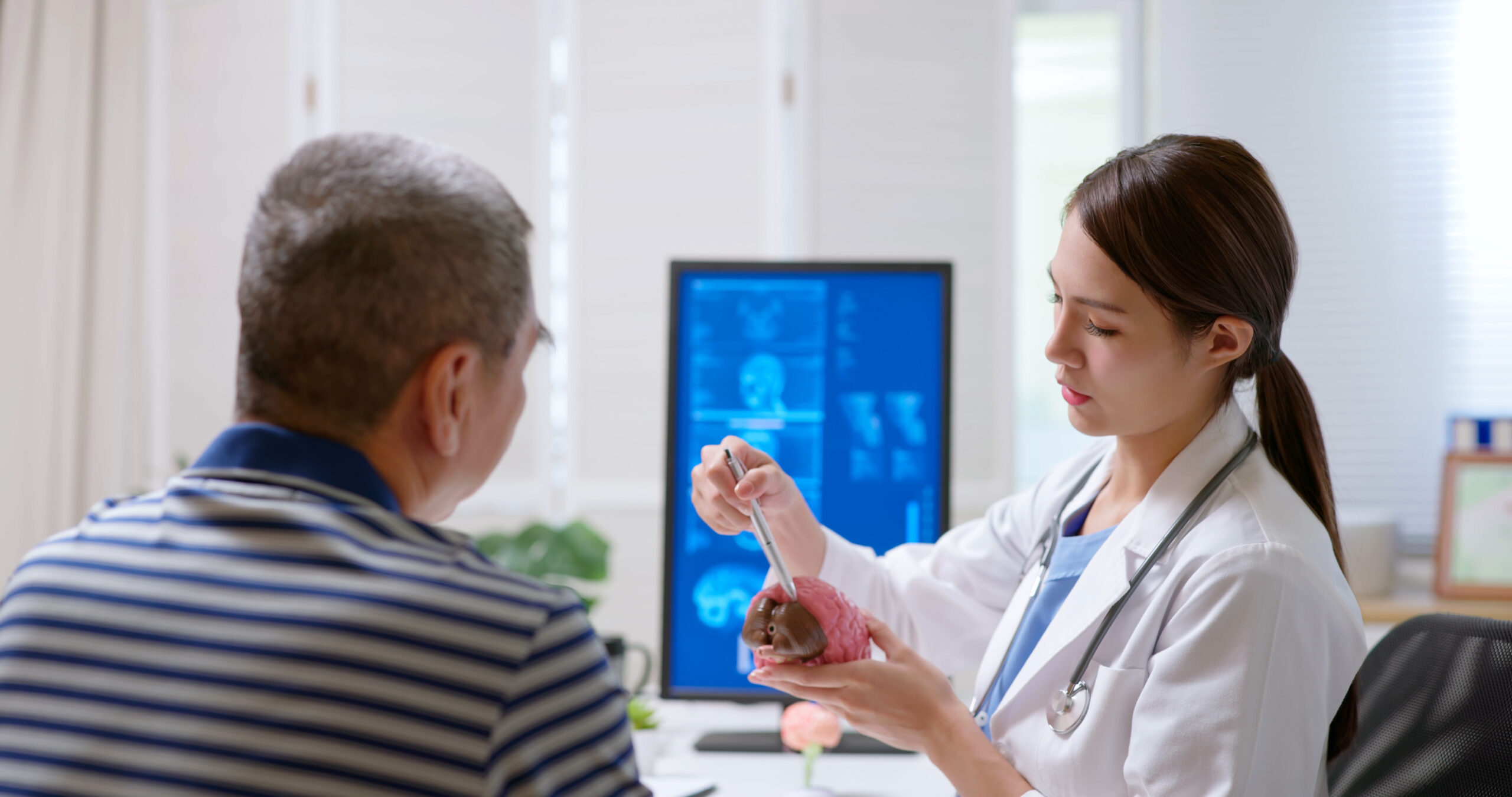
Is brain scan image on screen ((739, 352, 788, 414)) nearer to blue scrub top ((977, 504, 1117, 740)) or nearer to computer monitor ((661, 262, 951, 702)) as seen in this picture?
computer monitor ((661, 262, 951, 702))

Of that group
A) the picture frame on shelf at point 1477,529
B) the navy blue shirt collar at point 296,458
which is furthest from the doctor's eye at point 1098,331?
the picture frame on shelf at point 1477,529

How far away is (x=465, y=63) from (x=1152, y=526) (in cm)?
260

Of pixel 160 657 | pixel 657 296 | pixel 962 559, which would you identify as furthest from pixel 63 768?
pixel 657 296

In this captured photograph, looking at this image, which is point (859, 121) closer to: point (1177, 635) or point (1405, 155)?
point (1405, 155)

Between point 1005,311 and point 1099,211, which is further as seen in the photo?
point 1005,311

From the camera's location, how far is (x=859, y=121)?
9.25 feet

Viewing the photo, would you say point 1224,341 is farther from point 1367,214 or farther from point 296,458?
point 1367,214

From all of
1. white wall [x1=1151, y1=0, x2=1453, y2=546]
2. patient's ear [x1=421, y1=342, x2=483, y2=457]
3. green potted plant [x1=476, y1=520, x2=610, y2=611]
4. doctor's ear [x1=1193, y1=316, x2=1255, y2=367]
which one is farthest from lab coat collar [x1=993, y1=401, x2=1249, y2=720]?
white wall [x1=1151, y1=0, x2=1453, y2=546]

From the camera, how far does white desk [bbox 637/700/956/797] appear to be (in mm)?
1526

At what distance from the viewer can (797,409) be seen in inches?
72.3

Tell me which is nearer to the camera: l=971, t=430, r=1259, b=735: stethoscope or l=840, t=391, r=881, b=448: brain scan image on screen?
l=971, t=430, r=1259, b=735: stethoscope

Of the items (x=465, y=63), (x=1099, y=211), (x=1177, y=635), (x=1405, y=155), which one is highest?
(x=465, y=63)

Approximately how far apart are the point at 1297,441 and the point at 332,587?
1.03m

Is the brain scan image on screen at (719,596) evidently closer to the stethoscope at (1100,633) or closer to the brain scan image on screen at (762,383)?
the brain scan image on screen at (762,383)
